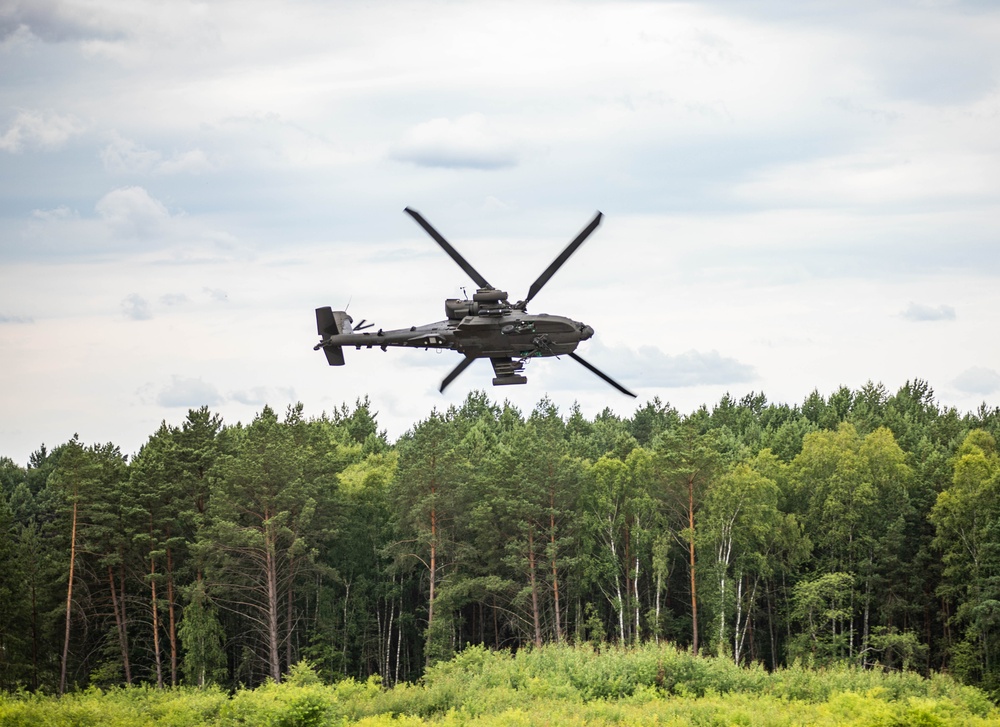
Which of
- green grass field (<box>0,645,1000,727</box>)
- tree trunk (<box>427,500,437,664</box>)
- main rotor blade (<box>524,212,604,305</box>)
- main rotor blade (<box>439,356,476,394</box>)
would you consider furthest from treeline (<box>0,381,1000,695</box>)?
main rotor blade (<box>524,212,604,305</box>)

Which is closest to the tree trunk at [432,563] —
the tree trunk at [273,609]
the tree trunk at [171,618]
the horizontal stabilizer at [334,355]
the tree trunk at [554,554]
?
the tree trunk at [554,554]

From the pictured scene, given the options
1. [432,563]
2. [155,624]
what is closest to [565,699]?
[432,563]

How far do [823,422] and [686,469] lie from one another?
132ft

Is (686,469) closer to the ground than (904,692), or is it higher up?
higher up

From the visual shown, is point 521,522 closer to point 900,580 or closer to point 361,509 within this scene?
point 361,509

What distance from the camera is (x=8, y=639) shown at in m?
62.2

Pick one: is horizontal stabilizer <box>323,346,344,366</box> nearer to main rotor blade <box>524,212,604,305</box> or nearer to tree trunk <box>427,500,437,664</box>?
main rotor blade <box>524,212,604,305</box>

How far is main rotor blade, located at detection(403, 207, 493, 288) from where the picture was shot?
1112 inches

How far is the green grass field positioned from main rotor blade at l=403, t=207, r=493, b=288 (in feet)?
75.0

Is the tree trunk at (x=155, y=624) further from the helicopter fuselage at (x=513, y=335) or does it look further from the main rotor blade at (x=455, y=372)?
the helicopter fuselage at (x=513, y=335)

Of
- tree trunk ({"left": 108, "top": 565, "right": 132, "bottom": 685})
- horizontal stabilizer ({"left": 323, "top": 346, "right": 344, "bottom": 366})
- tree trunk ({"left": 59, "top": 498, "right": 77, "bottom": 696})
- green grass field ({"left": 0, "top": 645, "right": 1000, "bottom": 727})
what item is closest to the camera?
horizontal stabilizer ({"left": 323, "top": 346, "right": 344, "bottom": 366})

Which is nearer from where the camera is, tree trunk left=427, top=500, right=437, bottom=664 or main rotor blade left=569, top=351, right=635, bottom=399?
main rotor blade left=569, top=351, right=635, bottom=399

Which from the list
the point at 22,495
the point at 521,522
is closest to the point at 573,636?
the point at 521,522


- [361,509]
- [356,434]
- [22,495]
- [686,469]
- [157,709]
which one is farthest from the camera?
[356,434]
